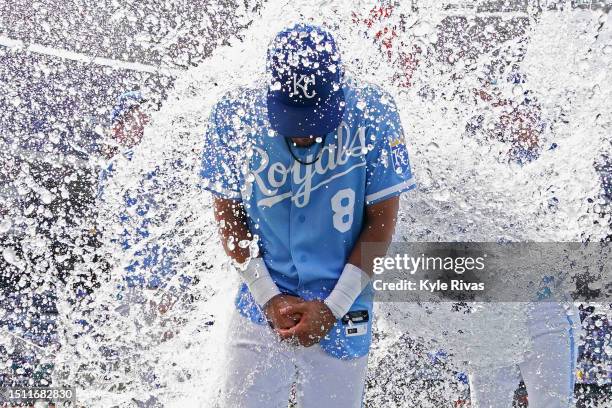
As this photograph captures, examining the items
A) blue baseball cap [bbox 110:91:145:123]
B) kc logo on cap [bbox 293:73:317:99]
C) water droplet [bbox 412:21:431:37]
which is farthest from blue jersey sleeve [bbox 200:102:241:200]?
water droplet [bbox 412:21:431:37]

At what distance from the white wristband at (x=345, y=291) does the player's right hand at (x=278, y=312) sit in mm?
124

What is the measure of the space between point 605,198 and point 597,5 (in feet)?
4.08

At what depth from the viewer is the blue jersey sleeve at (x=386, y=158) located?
7.98ft

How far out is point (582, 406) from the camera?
4.21 m

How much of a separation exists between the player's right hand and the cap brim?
58 cm

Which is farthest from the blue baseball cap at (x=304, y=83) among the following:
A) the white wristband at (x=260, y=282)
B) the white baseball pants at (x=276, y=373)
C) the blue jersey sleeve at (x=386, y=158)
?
the white baseball pants at (x=276, y=373)

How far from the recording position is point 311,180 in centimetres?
247

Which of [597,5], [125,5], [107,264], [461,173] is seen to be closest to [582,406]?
[461,173]

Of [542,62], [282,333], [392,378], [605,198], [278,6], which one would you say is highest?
[542,62]

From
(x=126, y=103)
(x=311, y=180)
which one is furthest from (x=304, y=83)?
(x=126, y=103)

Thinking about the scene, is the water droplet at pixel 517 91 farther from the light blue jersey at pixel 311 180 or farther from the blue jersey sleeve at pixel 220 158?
the blue jersey sleeve at pixel 220 158

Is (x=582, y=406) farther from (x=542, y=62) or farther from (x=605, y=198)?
(x=542, y=62)

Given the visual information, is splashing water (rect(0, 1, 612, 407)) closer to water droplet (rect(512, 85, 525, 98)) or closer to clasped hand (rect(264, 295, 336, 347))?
water droplet (rect(512, 85, 525, 98))

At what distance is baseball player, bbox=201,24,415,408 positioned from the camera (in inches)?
96.1
